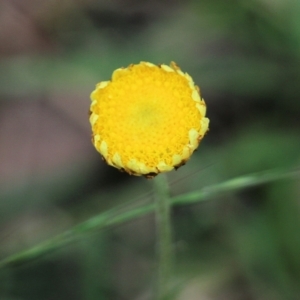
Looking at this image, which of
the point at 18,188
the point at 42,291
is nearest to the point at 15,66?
the point at 18,188

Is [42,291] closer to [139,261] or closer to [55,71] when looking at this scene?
[139,261]

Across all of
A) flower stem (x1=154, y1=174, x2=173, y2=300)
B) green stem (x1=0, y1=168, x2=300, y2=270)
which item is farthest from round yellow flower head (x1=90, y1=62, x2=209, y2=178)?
green stem (x1=0, y1=168, x2=300, y2=270)

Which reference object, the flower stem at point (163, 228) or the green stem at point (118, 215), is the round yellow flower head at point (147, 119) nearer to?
the flower stem at point (163, 228)

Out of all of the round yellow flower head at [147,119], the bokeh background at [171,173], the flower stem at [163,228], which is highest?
the bokeh background at [171,173]

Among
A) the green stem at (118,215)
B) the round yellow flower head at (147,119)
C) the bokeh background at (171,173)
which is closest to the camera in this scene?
the round yellow flower head at (147,119)

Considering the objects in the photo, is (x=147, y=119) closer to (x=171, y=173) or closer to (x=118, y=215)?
(x=118, y=215)

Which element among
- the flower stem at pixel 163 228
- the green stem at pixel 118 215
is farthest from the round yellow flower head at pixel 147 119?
the green stem at pixel 118 215
